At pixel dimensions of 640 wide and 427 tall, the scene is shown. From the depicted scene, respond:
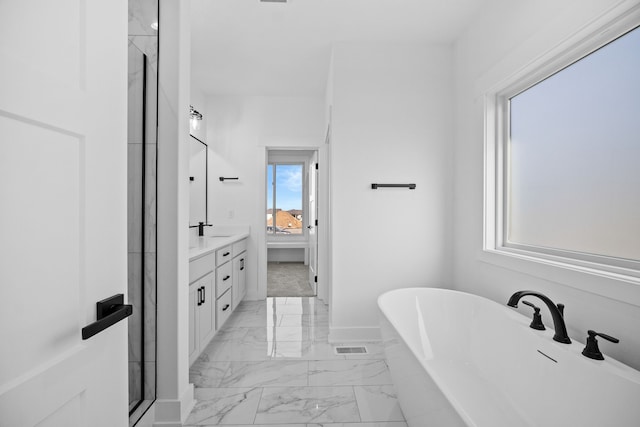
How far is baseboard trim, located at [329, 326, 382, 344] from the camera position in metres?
2.66

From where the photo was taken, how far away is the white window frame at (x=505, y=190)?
131cm

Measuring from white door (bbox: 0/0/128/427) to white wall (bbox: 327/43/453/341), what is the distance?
2013 millimetres

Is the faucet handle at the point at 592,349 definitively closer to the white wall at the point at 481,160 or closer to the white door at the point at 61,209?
the white wall at the point at 481,160

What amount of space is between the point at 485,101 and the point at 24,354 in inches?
105

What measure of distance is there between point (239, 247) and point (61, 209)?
2926mm

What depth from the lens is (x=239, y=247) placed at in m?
3.51

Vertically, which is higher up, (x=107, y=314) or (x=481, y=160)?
(x=481, y=160)

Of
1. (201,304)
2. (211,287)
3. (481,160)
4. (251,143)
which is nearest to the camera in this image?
(201,304)

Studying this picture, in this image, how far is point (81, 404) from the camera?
68 cm

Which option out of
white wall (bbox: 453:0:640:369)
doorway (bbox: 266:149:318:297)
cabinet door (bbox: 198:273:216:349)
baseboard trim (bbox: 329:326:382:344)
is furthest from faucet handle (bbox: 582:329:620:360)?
doorway (bbox: 266:149:318:297)

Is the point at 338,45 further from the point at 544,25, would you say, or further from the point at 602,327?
the point at 602,327

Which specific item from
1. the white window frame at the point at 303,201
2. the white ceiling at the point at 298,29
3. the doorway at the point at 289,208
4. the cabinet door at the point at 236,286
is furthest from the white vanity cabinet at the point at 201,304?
the white window frame at the point at 303,201

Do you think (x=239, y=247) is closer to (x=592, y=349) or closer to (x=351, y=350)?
(x=351, y=350)

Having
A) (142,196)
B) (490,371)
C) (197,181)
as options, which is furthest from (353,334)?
(197,181)
